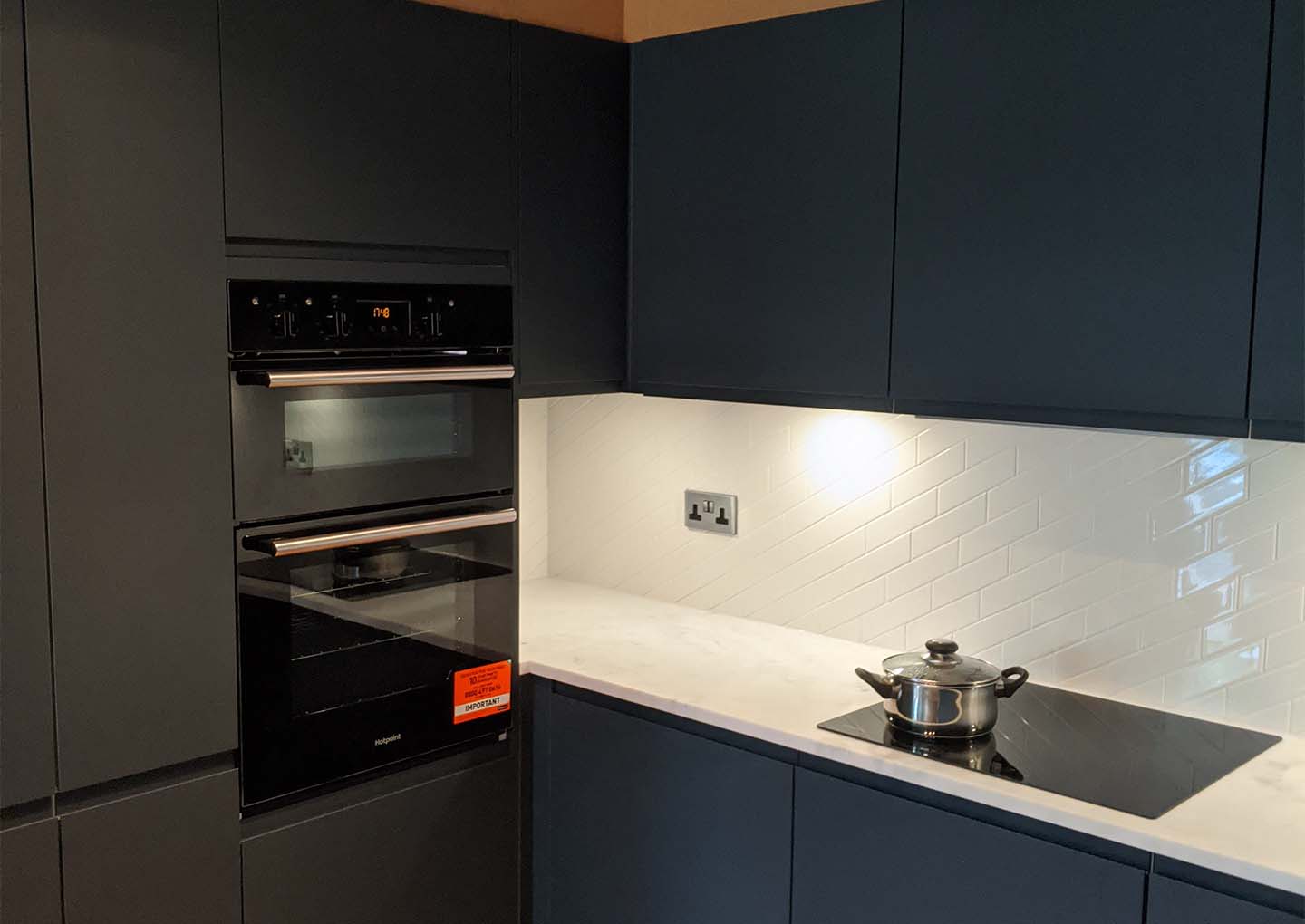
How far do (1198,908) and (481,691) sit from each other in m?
1.34

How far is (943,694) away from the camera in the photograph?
210 centimetres

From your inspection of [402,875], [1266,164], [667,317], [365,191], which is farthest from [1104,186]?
[402,875]

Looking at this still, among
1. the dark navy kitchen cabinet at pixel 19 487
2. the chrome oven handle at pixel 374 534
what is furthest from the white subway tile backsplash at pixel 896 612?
the dark navy kitchen cabinet at pixel 19 487

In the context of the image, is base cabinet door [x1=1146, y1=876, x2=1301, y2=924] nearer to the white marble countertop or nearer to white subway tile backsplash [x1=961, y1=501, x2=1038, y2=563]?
the white marble countertop

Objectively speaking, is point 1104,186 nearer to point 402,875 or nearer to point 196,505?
point 196,505

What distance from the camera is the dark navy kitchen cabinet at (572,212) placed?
2.50 metres

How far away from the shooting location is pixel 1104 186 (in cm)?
200

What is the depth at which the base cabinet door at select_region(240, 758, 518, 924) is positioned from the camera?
219 centimetres

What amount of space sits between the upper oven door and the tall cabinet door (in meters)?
0.06

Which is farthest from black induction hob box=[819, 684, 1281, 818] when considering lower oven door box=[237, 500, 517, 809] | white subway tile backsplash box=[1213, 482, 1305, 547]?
lower oven door box=[237, 500, 517, 809]

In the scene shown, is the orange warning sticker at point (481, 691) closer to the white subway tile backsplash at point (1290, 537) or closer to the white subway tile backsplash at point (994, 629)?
the white subway tile backsplash at point (994, 629)

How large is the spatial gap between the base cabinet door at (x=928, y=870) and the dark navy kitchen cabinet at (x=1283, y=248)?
2.33ft

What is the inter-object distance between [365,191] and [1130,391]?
134 cm

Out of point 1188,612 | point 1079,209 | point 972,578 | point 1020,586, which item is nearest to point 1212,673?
point 1188,612
